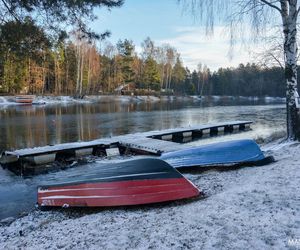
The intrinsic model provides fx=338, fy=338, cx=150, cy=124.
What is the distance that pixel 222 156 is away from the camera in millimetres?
7383

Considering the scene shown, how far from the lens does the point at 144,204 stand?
190 inches

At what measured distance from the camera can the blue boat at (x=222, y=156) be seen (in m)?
7.27

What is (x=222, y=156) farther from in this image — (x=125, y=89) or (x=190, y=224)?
(x=125, y=89)

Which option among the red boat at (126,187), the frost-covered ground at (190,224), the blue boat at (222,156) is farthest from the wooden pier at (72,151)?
the frost-covered ground at (190,224)

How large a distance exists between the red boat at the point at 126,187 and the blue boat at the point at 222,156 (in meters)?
2.27

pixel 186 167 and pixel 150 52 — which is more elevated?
pixel 150 52

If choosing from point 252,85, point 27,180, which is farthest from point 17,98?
point 252,85

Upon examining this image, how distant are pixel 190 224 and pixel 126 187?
1608 millimetres

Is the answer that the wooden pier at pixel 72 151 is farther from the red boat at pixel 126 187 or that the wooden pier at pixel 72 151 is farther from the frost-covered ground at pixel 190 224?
the frost-covered ground at pixel 190 224

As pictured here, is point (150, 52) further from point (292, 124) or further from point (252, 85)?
point (292, 124)

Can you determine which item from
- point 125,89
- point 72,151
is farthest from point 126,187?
point 125,89

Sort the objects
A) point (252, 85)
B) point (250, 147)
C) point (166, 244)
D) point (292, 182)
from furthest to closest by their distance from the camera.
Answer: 1. point (252, 85)
2. point (250, 147)
3. point (292, 182)
4. point (166, 244)

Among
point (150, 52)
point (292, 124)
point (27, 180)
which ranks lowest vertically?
point (27, 180)

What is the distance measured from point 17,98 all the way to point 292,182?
44.0m
